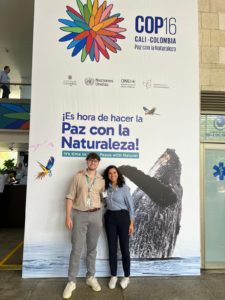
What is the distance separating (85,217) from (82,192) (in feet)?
1.07

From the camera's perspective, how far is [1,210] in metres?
8.18

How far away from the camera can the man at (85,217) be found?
3.87 m

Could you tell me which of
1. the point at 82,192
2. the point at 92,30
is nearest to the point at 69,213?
the point at 82,192

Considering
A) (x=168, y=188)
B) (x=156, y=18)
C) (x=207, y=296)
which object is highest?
(x=156, y=18)

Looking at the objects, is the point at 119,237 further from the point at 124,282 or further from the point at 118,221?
the point at 124,282

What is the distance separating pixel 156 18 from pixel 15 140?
5.73 metres

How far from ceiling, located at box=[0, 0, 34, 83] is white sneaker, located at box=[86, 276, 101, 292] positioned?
6151mm

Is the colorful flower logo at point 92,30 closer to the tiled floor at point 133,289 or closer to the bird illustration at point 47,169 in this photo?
the bird illustration at point 47,169

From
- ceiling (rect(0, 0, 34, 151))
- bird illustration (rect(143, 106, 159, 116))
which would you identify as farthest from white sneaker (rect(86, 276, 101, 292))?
ceiling (rect(0, 0, 34, 151))

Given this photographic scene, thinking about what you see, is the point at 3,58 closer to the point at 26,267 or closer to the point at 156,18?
the point at 156,18

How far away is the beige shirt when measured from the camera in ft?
12.9

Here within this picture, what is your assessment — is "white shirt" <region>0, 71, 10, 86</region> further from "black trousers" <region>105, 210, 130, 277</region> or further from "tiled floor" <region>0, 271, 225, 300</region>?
"black trousers" <region>105, 210, 130, 277</region>

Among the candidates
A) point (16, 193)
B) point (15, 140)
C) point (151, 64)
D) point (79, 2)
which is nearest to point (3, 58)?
point (15, 140)

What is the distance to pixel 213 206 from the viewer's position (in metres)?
4.88
